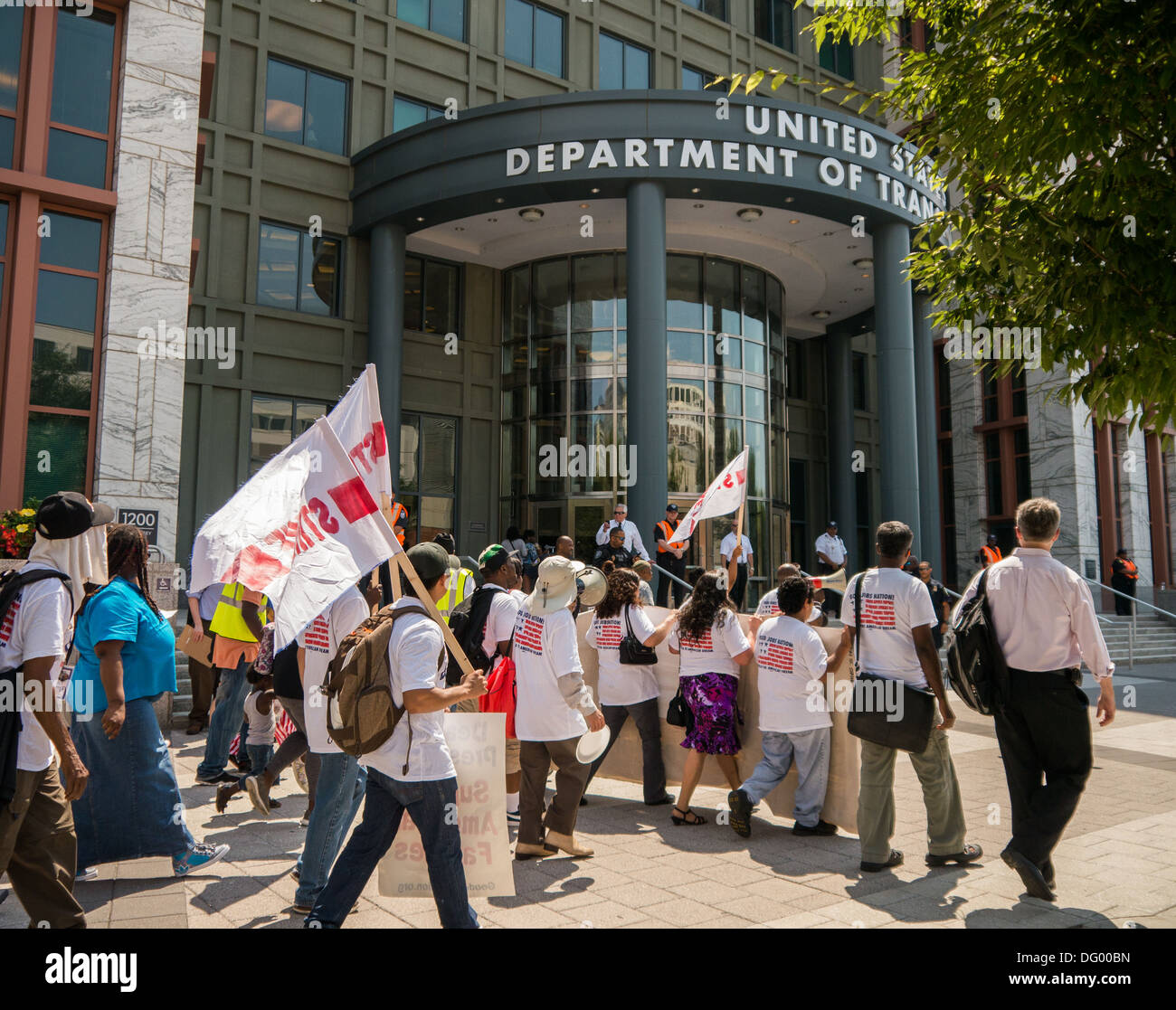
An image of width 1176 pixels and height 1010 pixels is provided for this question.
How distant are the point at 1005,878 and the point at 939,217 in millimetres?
4058

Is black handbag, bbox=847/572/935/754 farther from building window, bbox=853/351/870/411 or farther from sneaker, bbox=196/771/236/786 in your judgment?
building window, bbox=853/351/870/411

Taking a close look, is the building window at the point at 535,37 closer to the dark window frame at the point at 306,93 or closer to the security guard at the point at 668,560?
the dark window frame at the point at 306,93

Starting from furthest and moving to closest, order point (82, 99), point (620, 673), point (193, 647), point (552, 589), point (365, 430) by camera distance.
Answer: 1. point (82, 99)
2. point (193, 647)
3. point (620, 673)
4. point (552, 589)
5. point (365, 430)

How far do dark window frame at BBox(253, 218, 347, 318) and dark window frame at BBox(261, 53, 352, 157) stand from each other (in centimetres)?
171

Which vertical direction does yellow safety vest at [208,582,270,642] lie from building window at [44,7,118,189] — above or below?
below

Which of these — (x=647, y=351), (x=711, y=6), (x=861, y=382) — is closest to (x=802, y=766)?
(x=647, y=351)

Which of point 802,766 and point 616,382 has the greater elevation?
point 616,382

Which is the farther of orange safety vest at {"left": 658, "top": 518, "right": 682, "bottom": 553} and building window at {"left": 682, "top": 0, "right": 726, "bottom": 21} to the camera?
building window at {"left": 682, "top": 0, "right": 726, "bottom": 21}

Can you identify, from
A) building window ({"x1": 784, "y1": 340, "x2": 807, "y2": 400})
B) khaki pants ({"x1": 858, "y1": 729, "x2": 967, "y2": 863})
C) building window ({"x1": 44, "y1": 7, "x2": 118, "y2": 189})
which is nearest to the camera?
→ khaki pants ({"x1": 858, "y1": 729, "x2": 967, "y2": 863})

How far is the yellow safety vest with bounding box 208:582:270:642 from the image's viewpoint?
24.8 ft

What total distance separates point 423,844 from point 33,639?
1.89m

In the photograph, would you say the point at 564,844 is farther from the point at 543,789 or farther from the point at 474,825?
the point at 474,825

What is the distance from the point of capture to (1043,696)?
16.3ft

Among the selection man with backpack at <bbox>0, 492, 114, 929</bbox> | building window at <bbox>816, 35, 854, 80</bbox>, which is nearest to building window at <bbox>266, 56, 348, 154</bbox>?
building window at <bbox>816, 35, 854, 80</bbox>
